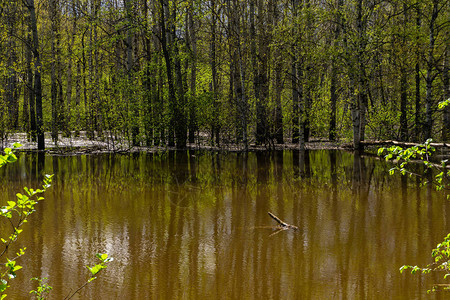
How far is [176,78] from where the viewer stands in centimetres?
2409

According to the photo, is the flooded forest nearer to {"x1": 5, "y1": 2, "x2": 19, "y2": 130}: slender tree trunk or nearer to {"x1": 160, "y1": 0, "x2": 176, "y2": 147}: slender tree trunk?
{"x1": 160, "y1": 0, "x2": 176, "y2": 147}: slender tree trunk

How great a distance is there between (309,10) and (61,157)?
13.0 meters

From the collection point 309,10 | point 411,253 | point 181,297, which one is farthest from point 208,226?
point 309,10

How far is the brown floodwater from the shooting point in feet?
17.7

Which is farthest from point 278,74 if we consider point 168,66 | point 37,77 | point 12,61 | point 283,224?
point 283,224

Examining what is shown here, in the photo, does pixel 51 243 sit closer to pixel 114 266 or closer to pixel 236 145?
pixel 114 266

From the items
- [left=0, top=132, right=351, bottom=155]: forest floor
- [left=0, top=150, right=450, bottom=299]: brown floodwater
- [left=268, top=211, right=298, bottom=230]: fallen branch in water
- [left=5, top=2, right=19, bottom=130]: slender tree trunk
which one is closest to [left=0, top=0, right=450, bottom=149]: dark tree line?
[left=5, top=2, right=19, bottom=130]: slender tree trunk

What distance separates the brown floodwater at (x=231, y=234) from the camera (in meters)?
5.38

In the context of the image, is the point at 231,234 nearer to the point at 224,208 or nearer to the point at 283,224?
the point at 283,224

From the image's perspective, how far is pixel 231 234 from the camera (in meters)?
7.49

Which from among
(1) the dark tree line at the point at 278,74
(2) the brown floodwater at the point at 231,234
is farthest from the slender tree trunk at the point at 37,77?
(2) the brown floodwater at the point at 231,234

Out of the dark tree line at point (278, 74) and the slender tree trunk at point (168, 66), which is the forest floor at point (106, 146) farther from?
the slender tree trunk at point (168, 66)

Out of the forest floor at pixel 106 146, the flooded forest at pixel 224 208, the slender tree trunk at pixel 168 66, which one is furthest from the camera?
the slender tree trunk at pixel 168 66

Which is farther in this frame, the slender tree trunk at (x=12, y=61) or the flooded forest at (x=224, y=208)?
the slender tree trunk at (x=12, y=61)
